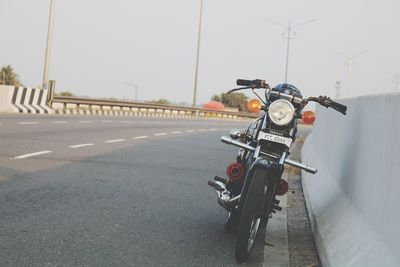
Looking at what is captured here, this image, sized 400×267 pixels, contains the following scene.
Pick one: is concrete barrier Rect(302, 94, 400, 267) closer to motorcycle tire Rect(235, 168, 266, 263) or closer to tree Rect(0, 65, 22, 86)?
motorcycle tire Rect(235, 168, 266, 263)

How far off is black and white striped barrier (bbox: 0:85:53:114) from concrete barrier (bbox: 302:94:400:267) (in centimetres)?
1963

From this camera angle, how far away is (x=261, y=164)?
4730mm

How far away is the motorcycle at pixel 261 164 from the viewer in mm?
4641

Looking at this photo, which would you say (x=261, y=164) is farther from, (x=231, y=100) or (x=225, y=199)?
(x=231, y=100)

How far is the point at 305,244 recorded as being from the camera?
541 cm

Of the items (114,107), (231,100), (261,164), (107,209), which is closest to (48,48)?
(114,107)

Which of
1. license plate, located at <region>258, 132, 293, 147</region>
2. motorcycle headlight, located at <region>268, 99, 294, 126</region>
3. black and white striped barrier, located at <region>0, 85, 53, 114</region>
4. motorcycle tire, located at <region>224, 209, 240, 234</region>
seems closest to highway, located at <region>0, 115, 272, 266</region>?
motorcycle tire, located at <region>224, 209, 240, 234</region>

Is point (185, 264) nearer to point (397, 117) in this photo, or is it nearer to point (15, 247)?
point (15, 247)

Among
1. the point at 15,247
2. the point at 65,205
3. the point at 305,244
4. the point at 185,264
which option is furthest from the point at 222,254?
the point at 65,205

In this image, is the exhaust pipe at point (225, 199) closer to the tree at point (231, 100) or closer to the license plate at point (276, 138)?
the license plate at point (276, 138)

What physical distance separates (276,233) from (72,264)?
221cm

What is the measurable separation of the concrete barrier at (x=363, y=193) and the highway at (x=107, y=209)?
27.1 inches

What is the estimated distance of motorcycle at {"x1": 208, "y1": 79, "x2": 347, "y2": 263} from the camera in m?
4.64

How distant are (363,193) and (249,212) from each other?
0.84 meters
